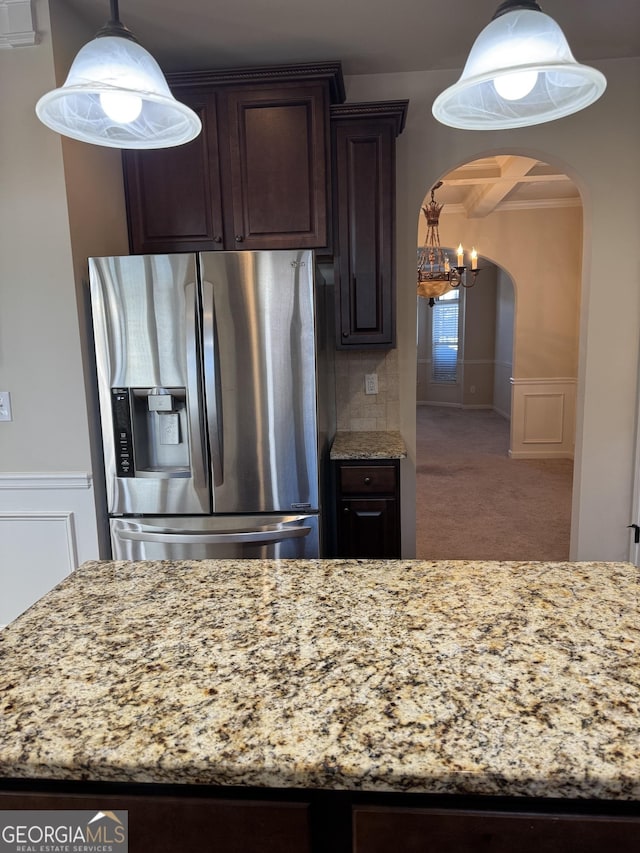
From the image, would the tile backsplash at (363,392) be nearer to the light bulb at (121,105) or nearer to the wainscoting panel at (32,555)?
the wainscoting panel at (32,555)

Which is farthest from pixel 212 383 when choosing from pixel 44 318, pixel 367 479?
pixel 367 479

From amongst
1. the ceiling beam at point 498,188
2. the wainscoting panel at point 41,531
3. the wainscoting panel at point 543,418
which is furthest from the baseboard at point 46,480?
the wainscoting panel at point 543,418

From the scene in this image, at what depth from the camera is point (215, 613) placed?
1089 millimetres

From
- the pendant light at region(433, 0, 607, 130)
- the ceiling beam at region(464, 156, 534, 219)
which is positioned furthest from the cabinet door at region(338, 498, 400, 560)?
the ceiling beam at region(464, 156, 534, 219)

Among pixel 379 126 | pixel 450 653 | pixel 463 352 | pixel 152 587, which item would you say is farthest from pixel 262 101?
pixel 463 352

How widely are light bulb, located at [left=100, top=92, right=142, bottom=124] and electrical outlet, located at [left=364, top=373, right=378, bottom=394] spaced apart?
2073 millimetres

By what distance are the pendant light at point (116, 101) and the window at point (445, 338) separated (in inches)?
374

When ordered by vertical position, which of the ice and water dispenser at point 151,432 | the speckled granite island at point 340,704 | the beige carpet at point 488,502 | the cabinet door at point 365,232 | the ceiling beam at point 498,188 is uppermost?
A: the ceiling beam at point 498,188

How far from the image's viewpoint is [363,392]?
318 centimetres

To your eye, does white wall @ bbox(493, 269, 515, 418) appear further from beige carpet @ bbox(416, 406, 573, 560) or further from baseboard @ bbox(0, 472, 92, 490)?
baseboard @ bbox(0, 472, 92, 490)

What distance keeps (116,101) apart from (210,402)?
1269 mm

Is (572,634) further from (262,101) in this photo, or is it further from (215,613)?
(262,101)

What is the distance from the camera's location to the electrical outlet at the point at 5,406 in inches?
96.0

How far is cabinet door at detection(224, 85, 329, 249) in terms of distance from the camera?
8.36ft
